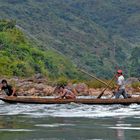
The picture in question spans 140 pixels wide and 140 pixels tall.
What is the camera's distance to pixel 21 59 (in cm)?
7756

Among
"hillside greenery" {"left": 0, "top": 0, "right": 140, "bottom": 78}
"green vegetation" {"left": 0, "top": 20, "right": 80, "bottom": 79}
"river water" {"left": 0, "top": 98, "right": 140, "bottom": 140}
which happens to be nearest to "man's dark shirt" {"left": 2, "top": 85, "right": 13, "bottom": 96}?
"river water" {"left": 0, "top": 98, "right": 140, "bottom": 140}

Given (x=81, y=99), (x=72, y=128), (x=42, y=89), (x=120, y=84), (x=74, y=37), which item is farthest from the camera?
(x=74, y=37)

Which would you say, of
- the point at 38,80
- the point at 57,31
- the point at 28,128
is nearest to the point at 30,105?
the point at 28,128

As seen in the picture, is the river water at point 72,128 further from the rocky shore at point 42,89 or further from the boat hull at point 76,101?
the rocky shore at point 42,89

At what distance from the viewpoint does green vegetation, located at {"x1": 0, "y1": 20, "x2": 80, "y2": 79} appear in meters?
70.4

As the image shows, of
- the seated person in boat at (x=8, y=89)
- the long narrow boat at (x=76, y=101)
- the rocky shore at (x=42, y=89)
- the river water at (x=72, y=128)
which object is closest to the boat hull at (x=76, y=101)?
the long narrow boat at (x=76, y=101)

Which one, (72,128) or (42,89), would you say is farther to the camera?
(42,89)

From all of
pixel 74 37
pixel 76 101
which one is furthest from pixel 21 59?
pixel 74 37

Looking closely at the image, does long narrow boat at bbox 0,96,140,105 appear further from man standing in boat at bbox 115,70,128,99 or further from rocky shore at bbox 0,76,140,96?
rocky shore at bbox 0,76,140,96

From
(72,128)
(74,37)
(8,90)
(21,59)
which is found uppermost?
(74,37)

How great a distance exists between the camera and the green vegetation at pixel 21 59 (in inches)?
2773

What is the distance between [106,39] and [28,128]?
130558 millimetres

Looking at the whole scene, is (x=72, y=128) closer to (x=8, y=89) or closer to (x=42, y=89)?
(x=8, y=89)

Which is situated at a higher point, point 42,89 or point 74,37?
point 74,37
